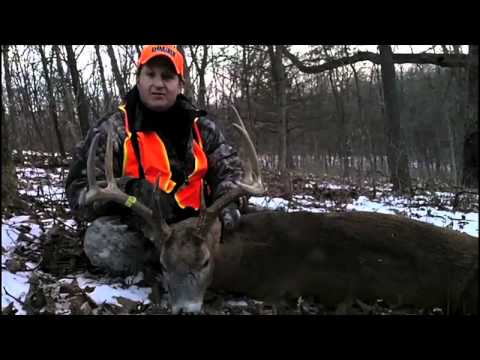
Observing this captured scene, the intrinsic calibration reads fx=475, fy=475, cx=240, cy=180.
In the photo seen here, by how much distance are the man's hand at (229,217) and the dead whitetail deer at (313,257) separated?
8 centimetres

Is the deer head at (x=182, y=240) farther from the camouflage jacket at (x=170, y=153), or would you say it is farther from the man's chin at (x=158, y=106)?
the man's chin at (x=158, y=106)

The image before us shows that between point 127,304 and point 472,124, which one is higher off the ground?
point 472,124

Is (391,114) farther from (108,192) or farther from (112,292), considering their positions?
(112,292)

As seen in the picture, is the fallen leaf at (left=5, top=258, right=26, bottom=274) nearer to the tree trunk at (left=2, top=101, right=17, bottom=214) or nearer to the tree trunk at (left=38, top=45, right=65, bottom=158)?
the tree trunk at (left=2, top=101, right=17, bottom=214)

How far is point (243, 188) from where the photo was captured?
140 inches

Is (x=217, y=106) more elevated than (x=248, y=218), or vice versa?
(x=217, y=106)

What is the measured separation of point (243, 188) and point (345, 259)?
90 centimetres

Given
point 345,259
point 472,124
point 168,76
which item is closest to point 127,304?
point 345,259

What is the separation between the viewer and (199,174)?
161 inches

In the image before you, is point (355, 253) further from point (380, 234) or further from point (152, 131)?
point (152, 131)

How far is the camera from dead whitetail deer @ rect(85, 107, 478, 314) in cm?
309

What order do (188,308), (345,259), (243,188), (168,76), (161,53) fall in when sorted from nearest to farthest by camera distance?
(188,308) < (345,259) < (243,188) < (161,53) < (168,76)

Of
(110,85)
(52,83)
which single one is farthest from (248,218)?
(110,85)
